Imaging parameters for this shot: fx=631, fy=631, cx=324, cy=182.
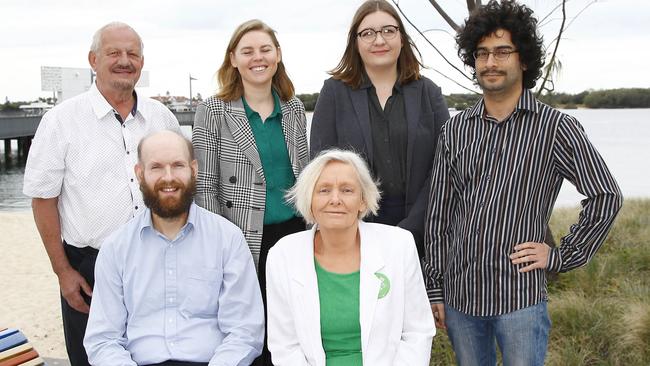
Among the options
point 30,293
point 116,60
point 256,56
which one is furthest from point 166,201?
point 30,293

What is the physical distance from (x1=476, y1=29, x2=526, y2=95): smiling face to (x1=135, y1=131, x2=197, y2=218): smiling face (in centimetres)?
153

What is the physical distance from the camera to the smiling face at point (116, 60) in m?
3.75

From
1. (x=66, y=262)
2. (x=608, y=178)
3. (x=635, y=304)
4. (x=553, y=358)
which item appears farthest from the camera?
(x=635, y=304)

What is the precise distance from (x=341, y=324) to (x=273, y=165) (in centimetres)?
112

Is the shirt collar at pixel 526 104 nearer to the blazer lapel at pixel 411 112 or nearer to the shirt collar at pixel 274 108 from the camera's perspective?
the blazer lapel at pixel 411 112

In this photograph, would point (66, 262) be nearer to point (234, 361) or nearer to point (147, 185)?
point (147, 185)

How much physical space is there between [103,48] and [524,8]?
239 cm

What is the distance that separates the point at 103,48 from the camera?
376 centimetres

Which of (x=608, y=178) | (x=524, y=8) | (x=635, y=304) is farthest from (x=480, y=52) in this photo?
(x=635, y=304)

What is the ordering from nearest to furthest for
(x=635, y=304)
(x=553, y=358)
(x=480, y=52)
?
(x=480, y=52) < (x=553, y=358) < (x=635, y=304)

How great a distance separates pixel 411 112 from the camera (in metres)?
3.49

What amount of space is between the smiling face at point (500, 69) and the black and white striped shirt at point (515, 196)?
0.08 meters

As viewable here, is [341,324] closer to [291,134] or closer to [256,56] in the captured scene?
[291,134]

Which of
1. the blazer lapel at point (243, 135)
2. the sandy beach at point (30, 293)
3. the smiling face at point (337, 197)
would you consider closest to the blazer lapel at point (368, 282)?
the smiling face at point (337, 197)
